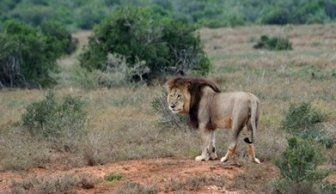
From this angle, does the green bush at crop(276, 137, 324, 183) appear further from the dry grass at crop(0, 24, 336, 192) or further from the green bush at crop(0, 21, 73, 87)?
the green bush at crop(0, 21, 73, 87)

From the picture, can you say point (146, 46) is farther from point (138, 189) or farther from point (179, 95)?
point (138, 189)

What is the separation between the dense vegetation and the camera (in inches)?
2114

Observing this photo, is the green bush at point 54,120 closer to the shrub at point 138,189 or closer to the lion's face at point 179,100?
the lion's face at point 179,100

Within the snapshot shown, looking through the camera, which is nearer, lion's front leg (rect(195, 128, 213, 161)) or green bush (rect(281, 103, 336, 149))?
lion's front leg (rect(195, 128, 213, 161))

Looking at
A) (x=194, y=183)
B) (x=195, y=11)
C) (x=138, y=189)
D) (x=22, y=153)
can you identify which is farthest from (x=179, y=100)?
(x=195, y=11)

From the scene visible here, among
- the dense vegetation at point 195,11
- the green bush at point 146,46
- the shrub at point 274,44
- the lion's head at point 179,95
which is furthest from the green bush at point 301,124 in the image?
the dense vegetation at point 195,11

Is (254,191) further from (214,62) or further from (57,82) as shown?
(214,62)

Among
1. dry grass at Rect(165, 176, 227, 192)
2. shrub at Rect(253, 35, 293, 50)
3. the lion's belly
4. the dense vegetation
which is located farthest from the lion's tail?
the dense vegetation

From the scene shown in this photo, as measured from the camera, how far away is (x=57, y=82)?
965 inches

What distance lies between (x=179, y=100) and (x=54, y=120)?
2769 millimetres

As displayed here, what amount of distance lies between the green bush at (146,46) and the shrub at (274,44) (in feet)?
34.6

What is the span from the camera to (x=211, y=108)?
33.4 ft

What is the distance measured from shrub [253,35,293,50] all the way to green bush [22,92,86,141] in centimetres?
2020

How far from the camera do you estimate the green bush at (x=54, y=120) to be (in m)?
12.0
